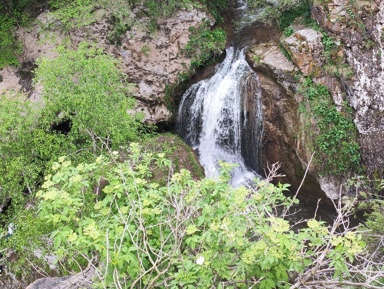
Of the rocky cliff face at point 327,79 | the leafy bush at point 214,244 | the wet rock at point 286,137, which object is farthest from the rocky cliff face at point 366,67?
the leafy bush at point 214,244

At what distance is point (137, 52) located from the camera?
13.4 m

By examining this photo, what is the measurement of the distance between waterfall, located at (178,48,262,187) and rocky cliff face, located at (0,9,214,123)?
1508 millimetres

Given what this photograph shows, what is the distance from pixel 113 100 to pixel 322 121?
7.48m

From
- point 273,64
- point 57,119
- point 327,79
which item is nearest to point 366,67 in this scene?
point 327,79

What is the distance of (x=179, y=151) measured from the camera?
1135 centimetres

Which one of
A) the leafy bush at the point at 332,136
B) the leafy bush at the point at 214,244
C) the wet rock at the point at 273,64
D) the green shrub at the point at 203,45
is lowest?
the leafy bush at the point at 332,136

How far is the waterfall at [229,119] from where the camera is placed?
11836 mm

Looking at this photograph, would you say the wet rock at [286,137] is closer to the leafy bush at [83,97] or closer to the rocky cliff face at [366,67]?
the rocky cliff face at [366,67]

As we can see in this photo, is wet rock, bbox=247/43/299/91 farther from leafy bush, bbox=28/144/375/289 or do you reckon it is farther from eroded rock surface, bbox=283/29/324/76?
leafy bush, bbox=28/144/375/289

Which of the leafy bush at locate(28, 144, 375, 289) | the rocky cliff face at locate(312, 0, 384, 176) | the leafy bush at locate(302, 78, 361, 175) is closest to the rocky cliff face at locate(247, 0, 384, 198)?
the rocky cliff face at locate(312, 0, 384, 176)

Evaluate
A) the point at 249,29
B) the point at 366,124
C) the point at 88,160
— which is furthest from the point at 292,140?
the point at 88,160

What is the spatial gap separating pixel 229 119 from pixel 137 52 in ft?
18.3

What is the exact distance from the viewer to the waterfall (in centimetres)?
1184

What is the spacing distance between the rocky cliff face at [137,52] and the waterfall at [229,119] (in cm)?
151
